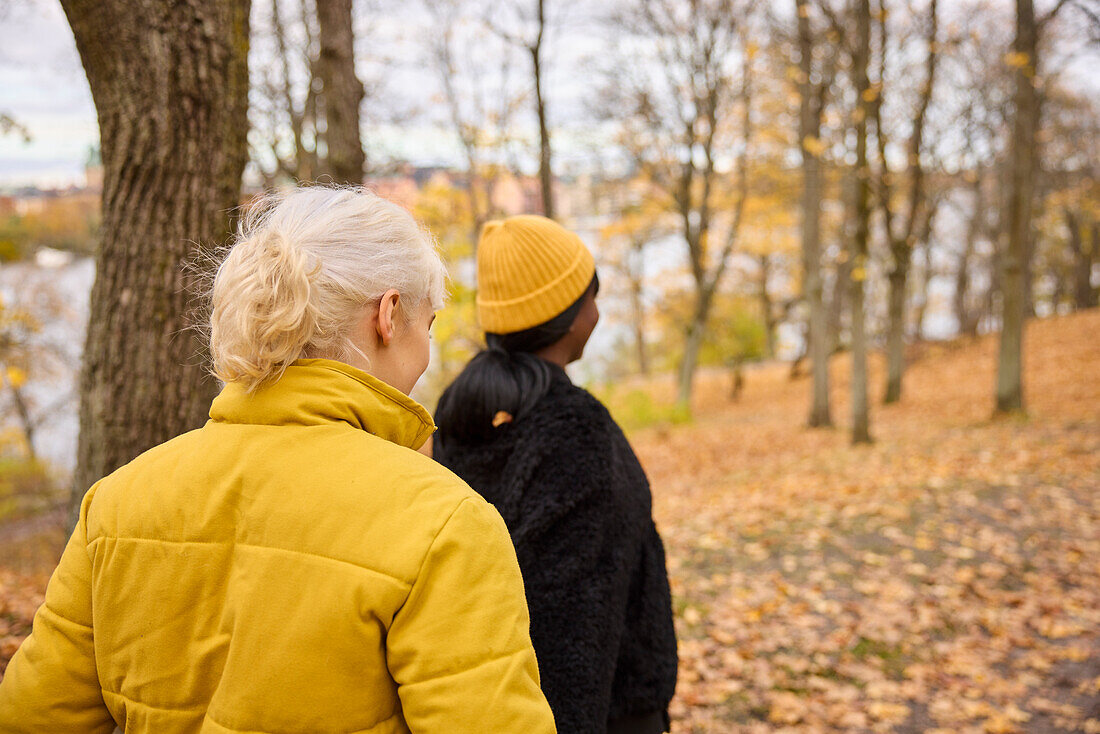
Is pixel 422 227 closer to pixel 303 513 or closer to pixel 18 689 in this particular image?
pixel 303 513

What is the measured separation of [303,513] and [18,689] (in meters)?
0.67

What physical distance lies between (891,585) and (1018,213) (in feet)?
24.8

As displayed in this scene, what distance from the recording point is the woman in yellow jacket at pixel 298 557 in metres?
1.04

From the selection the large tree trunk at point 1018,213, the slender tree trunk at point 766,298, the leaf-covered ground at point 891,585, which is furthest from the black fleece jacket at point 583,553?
the slender tree trunk at point 766,298

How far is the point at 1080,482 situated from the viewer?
6.87 meters

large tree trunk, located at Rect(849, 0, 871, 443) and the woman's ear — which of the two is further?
large tree trunk, located at Rect(849, 0, 871, 443)

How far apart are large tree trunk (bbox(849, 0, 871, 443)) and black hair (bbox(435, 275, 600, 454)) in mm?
8970

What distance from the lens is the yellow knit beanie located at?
→ 192 cm

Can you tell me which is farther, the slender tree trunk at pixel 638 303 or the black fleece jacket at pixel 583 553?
the slender tree trunk at pixel 638 303

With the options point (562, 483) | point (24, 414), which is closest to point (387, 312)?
point (562, 483)

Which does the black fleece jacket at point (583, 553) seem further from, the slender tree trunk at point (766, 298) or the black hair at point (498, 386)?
the slender tree trunk at point (766, 298)

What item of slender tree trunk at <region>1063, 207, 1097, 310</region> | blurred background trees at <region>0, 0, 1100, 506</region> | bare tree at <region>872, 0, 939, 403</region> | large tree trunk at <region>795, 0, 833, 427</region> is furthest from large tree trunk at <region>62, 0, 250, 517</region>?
slender tree trunk at <region>1063, 207, 1097, 310</region>

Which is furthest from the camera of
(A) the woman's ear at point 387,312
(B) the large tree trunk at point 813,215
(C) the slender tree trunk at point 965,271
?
(C) the slender tree trunk at point 965,271

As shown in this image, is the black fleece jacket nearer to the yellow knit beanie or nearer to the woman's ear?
the yellow knit beanie
